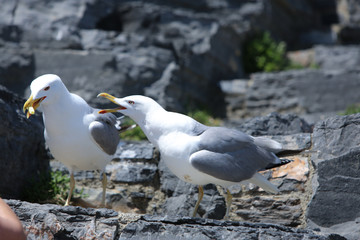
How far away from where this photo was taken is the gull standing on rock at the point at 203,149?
2834 mm

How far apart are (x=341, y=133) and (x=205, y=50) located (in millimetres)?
4724

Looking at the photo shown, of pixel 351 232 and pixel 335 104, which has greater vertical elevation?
pixel 335 104

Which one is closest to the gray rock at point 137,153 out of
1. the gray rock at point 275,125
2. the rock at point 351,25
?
the gray rock at point 275,125

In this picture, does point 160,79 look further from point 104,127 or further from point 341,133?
point 341,133

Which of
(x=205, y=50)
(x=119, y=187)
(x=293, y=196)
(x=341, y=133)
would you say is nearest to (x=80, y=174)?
(x=119, y=187)

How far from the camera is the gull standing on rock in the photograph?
283 centimetres

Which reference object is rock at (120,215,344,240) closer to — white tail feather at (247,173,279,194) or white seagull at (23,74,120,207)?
white tail feather at (247,173,279,194)

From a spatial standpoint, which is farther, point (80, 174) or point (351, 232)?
point (80, 174)

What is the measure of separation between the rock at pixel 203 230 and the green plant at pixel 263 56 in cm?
607

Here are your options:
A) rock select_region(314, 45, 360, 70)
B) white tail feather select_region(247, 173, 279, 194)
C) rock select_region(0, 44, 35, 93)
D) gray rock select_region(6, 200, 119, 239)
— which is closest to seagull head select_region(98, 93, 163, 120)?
gray rock select_region(6, 200, 119, 239)

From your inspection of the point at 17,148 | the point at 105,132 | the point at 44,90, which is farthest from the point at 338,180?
the point at 17,148

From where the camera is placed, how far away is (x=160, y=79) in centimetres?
685

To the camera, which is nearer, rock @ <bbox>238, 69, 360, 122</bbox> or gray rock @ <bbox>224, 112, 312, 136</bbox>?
gray rock @ <bbox>224, 112, 312, 136</bbox>

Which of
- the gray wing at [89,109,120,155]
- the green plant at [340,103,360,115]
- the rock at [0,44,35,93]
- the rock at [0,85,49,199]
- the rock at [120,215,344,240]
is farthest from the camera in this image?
the rock at [0,44,35,93]
